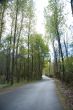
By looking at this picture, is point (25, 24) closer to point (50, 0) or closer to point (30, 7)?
point (30, 7)

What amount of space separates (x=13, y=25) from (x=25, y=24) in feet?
10.4

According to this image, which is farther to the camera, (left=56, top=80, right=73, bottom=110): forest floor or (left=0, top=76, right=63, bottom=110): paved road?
(left=56, top=80, right=73, bottom=110): forest floor

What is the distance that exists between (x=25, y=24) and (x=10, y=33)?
286 cm

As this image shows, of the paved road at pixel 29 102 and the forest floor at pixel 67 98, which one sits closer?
the paved road at pixel 29 102

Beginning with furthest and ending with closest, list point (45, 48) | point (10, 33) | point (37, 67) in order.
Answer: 1. point (37, 67)
2. point (45, 48)
3. point (10, 33)

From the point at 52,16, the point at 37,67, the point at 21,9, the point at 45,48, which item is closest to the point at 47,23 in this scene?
the point at 52,16

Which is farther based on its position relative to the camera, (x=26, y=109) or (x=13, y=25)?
(x=13, y=25)

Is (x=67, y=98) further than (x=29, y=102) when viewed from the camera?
Yes

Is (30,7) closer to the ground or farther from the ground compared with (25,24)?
farther from the ground

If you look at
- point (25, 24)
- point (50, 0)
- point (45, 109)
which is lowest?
point (45, 109)

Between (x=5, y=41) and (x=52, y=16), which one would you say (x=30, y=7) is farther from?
→ (x=5, y=41)

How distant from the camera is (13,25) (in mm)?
31672

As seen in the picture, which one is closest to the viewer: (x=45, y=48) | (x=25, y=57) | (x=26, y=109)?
(x=26, y=109)

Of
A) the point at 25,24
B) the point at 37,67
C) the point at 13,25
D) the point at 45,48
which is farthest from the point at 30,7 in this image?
the point at 37,67
